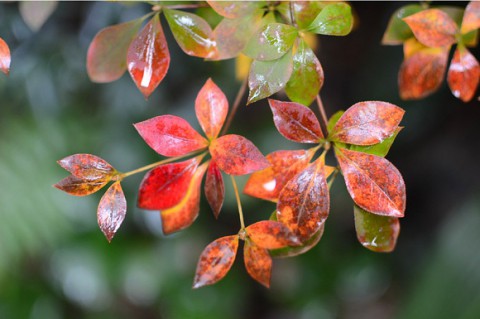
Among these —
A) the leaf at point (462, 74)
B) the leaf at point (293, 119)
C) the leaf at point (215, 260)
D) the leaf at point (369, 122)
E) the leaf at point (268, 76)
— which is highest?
the leaf at point (268, 76)

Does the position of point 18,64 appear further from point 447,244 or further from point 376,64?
point 447,244

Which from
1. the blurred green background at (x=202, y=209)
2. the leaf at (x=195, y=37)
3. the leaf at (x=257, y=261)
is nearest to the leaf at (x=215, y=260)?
the leaf at (x=257, y=261)

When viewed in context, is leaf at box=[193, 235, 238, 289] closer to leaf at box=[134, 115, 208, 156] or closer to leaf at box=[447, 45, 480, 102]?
leaf at box=[134, 115, 208, 156]

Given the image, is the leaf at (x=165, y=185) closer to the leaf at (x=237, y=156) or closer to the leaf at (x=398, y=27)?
the leaf at (x=237, y=156)

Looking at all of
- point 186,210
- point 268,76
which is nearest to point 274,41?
point 268,76

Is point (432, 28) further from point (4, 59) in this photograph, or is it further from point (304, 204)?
point (4, 59)
